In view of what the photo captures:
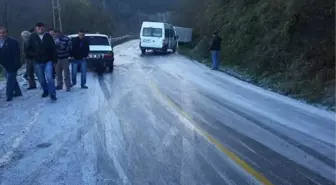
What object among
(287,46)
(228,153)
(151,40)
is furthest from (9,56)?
(151,40)

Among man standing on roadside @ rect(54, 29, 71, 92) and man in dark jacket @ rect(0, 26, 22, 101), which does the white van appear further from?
man in dark jacket @ rect(0, 26, 22, 101)

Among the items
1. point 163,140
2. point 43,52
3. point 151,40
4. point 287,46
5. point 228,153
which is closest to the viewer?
point 228,153

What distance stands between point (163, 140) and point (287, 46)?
491 inches

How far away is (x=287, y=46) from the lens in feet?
61.8

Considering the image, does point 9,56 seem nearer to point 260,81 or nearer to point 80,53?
point 80,53

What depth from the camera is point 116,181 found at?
18.9 ft

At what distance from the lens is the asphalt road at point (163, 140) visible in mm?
6051

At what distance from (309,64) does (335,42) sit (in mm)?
1174

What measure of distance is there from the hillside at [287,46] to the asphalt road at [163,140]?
6.80 feet

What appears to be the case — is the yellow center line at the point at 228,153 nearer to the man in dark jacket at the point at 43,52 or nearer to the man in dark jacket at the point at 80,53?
the man in dark jacket at the point at 43,52

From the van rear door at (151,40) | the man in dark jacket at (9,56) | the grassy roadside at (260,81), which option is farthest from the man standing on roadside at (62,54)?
the van rear door at (151,40)

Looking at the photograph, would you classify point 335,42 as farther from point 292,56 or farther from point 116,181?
point 116,181

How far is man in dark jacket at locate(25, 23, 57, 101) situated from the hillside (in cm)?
752

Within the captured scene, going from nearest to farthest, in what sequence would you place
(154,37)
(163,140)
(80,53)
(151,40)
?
(163,140) → (80,53) → (151,40) → (154,37)
